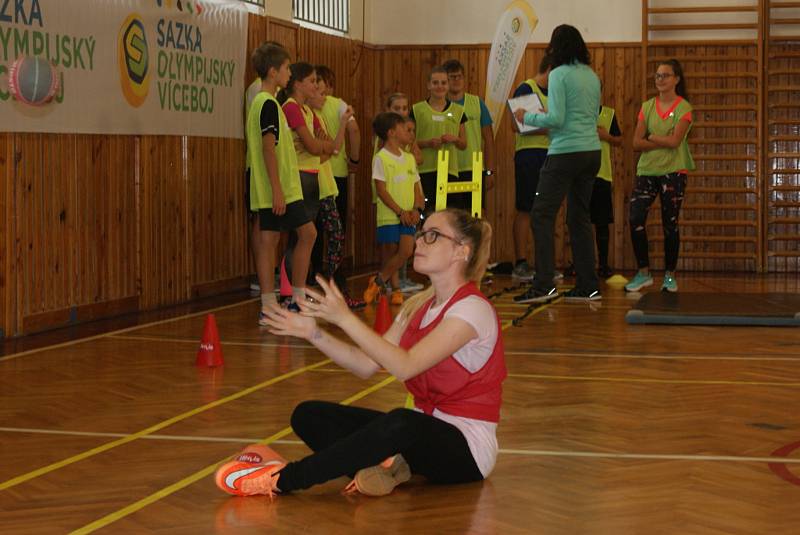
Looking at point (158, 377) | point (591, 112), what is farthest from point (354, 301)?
Result: point (158, 377)

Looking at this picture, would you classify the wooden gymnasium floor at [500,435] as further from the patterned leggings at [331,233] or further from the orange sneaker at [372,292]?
the orange sneaker at [372,292]

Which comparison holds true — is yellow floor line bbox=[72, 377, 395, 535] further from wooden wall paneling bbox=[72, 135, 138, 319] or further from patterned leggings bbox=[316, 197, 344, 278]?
wooden wall paneling bbox=[72, 135, 138, 319]

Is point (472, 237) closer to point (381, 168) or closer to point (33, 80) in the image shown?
point (33, 80)

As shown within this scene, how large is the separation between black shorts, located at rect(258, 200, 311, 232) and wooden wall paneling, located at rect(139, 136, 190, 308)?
4.78 ft

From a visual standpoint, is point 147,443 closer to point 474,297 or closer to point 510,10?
point 474,297

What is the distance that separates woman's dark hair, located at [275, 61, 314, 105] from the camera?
25.0ft

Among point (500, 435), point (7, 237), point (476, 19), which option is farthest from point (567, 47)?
point (500, 435)

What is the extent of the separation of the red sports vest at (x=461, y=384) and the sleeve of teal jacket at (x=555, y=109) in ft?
15.4

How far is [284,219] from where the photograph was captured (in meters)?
7.19

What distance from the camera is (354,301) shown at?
8.18m

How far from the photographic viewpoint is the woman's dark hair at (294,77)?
7629mm

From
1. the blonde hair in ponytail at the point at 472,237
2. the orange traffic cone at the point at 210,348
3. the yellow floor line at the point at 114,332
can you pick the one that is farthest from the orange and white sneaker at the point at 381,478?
the yellow floor line at the point at 114,332

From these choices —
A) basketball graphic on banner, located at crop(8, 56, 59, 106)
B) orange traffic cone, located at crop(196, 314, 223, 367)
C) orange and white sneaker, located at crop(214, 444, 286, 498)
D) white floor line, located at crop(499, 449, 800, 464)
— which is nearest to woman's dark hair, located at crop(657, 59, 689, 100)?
basketball graphic on banner, located at crop(8, 56, 59, 106)

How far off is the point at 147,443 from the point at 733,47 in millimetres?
9165
